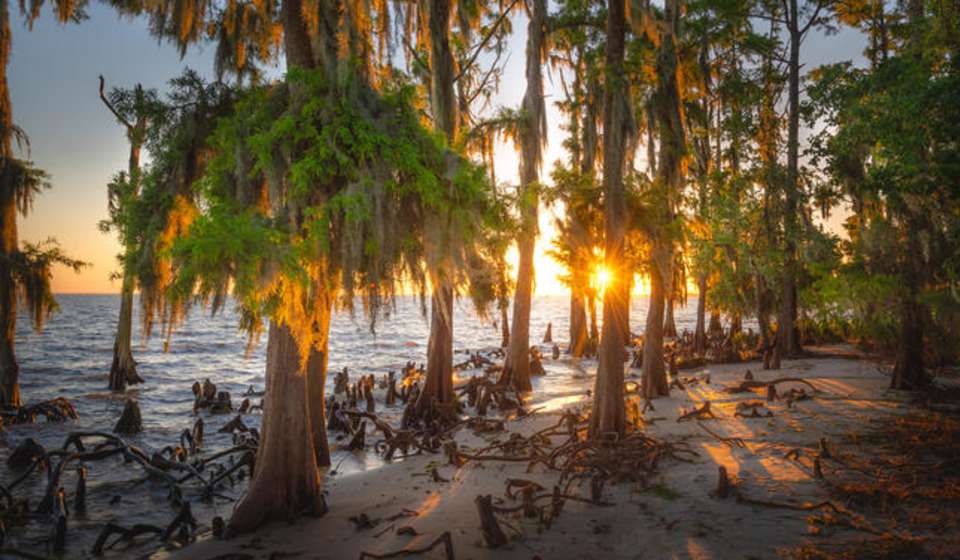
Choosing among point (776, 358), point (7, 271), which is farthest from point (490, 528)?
point (7, 271)

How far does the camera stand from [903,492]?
6156 millimetres

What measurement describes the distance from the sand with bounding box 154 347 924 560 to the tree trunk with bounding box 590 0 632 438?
4.95ft

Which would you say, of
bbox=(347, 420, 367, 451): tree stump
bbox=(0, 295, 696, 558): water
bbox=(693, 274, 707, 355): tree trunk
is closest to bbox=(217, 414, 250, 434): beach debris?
bbox=(0, 295, 696, 558): water

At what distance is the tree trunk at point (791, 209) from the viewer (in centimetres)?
1369

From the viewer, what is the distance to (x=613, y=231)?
944cm

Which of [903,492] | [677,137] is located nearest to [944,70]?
[677,137]

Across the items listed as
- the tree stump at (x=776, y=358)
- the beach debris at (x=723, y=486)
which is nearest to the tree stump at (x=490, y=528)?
the beach debris at (x=723, y=486)

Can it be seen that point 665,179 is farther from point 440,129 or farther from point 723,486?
point 723,486

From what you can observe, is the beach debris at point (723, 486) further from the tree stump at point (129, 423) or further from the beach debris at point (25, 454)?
the tree stump at point (129, 423)

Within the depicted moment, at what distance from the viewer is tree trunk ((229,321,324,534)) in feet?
22.5

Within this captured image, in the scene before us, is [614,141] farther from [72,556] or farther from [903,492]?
[72,556]

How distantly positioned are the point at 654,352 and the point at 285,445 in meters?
10.3

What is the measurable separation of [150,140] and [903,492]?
12.1m

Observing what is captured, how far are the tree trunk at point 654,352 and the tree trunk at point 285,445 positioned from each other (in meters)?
9.70
